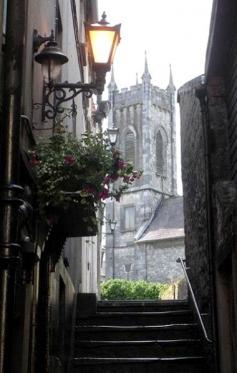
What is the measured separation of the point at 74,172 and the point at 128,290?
3909cm

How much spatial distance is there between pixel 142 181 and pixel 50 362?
6259 centimetres

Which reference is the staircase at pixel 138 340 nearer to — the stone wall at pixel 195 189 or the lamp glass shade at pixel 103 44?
the stone wall at pixel 195 189

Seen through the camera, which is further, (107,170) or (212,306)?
(212,306)

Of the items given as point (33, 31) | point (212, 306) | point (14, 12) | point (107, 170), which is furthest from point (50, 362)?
point (14, 12)

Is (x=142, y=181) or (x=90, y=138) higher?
(x=142, y=181)

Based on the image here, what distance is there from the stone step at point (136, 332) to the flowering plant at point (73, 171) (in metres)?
4.92

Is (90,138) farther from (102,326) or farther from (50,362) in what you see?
(102,326)

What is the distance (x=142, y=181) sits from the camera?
231 ft

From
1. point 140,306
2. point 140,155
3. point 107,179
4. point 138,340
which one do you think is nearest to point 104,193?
point 107,179

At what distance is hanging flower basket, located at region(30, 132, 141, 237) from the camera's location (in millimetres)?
6035

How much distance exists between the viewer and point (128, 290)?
1754 inches

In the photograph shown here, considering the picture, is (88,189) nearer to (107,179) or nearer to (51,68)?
(107,179)

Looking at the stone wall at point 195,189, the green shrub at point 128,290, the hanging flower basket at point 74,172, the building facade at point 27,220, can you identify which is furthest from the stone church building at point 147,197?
the hanging flower basket at point 74,172

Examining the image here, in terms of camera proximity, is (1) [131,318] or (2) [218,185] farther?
(1) [131,318]
